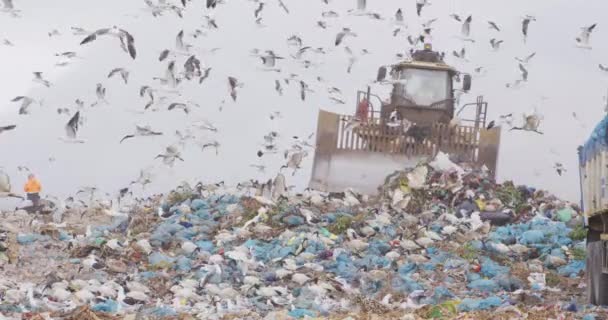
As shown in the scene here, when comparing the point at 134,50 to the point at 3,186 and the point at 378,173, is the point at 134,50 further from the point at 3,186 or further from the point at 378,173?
the point at 378,173

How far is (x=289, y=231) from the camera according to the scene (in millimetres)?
12930

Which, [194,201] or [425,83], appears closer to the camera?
[194,201]

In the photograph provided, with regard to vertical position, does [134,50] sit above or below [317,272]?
above

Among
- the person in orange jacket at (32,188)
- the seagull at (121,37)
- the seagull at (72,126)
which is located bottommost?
the person in orange jacket at (32,188)

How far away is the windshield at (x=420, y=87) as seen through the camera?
18.3 m

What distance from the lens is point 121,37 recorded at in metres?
10.8

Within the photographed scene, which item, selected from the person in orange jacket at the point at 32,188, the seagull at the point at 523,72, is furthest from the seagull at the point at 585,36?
the person in orange jacket at the point at 32,188

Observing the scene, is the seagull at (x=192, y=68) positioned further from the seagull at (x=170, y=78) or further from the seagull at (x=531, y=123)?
the seagull at (x=531, y=123)

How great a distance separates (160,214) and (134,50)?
198 inches

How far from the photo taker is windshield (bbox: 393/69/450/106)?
18.3 m

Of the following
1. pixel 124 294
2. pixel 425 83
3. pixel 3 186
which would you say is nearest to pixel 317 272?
pixel 124 294

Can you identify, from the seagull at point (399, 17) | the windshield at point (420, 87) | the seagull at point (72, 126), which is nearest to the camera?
the seagull at point (72, 126)

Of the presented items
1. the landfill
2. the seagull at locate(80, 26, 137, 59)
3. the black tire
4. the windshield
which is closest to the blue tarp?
the black tire

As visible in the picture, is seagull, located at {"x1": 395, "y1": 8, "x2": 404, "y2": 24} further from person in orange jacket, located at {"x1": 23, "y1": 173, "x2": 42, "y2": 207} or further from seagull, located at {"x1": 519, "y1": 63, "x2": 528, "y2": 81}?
person in orange jacket, located at {"x1": 23, "y1": 173, "x2": 42, "y2": 207}
